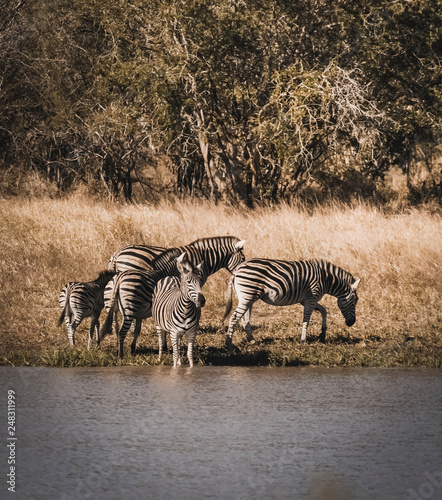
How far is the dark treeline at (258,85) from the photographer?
1923 cm

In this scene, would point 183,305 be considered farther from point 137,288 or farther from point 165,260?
point 165,260

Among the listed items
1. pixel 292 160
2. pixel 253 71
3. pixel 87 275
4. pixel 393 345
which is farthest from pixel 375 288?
pixel 253 71

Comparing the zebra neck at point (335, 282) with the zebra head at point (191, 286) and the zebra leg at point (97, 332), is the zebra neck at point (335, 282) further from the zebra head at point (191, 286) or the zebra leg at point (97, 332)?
the zebra leg at point (97, 332)

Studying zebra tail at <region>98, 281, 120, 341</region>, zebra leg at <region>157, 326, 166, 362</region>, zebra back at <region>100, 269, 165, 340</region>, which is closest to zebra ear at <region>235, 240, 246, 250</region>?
zebra back at <region>100, 269, 165, 340</region>

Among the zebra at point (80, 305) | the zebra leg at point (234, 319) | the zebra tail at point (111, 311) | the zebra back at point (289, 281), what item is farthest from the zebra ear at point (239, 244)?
the zebra tail at point (111, 311)

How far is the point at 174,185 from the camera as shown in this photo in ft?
92.7

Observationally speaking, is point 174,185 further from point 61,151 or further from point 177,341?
point 177,341

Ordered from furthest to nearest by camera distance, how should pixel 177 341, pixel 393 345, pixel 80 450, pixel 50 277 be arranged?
1. pixel 50 277
2. pixel 393 345
3. pixel 177 341
4. pixel 80 450

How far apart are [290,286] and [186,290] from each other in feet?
7.86

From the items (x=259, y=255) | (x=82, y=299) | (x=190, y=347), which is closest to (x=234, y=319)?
(x=190, y=347)

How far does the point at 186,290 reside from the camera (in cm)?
870

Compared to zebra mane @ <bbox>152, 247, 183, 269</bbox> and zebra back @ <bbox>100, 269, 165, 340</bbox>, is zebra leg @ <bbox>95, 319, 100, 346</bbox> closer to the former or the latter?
zebra back @ <bbox>100, 269, 165, 340</bbox>

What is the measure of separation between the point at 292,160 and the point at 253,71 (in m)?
2.73

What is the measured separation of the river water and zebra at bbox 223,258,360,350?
1.87m
